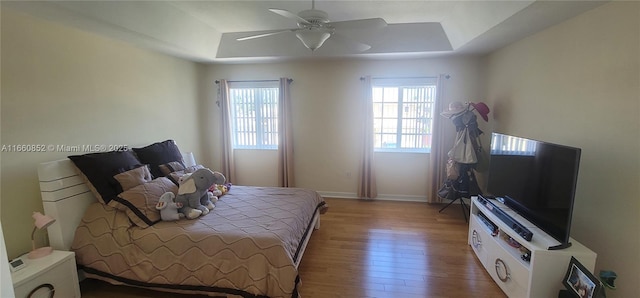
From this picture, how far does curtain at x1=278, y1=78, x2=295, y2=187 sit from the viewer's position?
4273mm

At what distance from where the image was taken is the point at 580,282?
163 cm

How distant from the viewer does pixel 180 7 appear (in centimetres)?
282

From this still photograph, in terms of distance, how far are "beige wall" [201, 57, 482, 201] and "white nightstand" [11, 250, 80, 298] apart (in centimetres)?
281

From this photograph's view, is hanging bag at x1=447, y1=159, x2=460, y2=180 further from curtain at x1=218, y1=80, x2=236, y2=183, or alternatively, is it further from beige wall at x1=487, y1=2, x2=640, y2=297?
curtain at x1=218, y1=80, x2=236, y2=183

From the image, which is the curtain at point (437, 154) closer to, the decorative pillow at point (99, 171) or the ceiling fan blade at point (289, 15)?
the ceiling fan blade at point (289, 15)

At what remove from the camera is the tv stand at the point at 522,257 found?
1803mm

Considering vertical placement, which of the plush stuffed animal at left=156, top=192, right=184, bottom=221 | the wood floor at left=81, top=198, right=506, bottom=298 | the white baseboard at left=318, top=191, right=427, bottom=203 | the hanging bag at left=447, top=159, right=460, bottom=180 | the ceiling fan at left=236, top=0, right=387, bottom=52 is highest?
the ceiling fan at left=236, top=0, right=387, bottom=52

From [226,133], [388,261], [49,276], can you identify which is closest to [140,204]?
[49,276]

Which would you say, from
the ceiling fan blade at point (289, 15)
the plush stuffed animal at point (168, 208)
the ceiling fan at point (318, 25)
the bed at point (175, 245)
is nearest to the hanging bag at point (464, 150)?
the ceiling fan at point (318, 25)

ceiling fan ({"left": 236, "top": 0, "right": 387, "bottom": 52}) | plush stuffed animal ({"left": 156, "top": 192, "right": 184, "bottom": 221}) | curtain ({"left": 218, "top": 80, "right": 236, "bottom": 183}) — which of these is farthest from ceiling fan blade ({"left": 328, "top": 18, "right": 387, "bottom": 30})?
curtain ({"left": 218, "top": 80, "right": 236, "bottom": 183})

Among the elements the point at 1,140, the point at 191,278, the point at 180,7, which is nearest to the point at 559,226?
the point at 191,278

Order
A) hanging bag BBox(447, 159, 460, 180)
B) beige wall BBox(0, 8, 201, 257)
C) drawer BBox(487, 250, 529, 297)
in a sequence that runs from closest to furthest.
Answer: drawer BBox(487, 250, 529, 297), beige wall BBox(0, 8, 201, 257), hanging bag BBox(447, 159, 460, 180)

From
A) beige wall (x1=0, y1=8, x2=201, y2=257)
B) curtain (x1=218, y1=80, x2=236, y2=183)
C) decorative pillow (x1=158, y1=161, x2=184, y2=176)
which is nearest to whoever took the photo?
beige wall (x1=0, y1=8, x2=201, y2=257)

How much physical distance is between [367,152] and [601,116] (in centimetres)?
261
